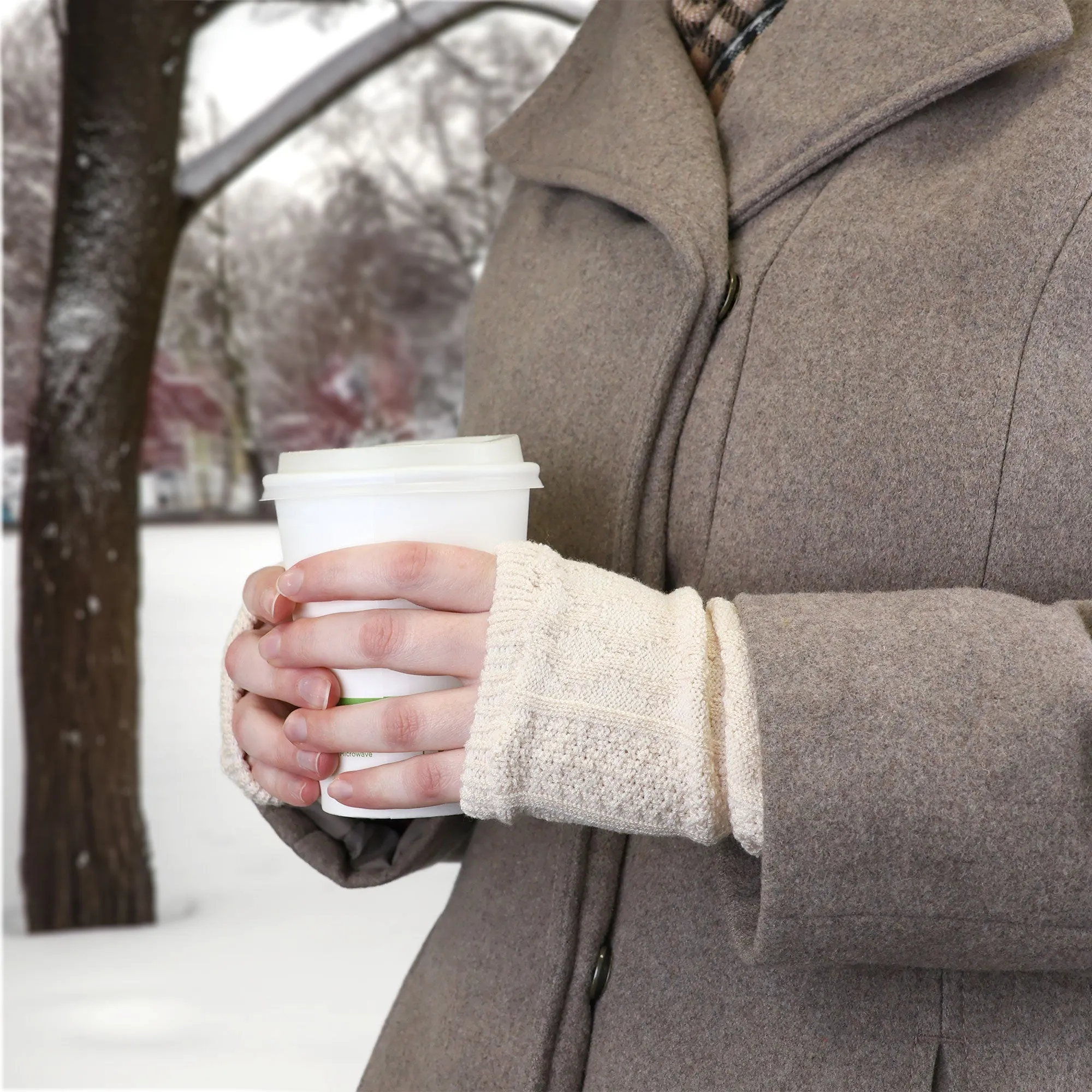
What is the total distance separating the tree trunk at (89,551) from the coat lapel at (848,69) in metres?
1.94

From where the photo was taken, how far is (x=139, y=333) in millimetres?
2324

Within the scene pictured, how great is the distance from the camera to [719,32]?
709 millimetres

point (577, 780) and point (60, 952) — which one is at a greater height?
point (577, 780)

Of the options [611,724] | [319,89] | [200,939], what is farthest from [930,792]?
[319,89]

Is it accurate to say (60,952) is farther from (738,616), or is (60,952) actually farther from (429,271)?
(738,616)

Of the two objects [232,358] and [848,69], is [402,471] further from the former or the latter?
[232,358]

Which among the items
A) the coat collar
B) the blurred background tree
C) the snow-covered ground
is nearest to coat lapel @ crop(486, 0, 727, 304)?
the coat collar

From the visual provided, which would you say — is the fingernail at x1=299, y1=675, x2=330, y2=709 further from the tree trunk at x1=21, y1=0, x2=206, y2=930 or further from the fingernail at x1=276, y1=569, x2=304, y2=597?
the tree trunk at x1=21, y1=0, x2=206, y2=930

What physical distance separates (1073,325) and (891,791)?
0.24 meters

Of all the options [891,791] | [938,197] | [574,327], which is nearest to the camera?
[891,791]

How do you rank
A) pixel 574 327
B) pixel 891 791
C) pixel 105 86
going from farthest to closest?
pixel 105 86
pixel 574 327
pixel 891 791

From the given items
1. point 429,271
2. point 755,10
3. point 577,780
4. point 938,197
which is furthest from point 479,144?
point 577,780

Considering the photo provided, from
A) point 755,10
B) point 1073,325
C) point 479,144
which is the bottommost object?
point 1073,325

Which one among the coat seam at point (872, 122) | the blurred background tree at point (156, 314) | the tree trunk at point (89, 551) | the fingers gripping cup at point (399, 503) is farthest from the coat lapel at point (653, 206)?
the tree trunk at point (89, 551)
